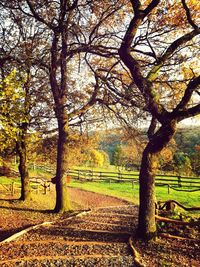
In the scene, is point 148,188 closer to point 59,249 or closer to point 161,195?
point 59,249

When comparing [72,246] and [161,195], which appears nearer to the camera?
[72,246]

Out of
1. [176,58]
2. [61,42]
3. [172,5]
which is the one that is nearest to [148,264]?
[176,58]

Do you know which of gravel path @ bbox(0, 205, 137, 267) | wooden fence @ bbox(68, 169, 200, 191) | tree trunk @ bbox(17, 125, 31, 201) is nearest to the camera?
gravel path @ bbox(0, 205, 137, 267)

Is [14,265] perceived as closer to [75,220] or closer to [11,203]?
[75,220]

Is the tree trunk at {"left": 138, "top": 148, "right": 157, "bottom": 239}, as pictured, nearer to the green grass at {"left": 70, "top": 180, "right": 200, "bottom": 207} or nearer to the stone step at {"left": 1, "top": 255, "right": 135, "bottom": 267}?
the stone step at {"left": 1, "top": 255, "right": 135, "bottom": 267}

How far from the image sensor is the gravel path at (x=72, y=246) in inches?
240

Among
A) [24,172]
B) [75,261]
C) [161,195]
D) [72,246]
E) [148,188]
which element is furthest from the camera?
[161,195]

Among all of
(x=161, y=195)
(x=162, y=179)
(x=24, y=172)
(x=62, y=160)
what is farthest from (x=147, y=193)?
(x=162, y=179)

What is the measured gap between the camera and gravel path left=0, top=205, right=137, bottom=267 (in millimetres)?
6094

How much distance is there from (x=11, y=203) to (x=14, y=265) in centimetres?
950

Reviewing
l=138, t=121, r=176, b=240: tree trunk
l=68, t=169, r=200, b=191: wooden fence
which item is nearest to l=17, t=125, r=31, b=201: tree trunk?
l=138, t=121, r=176, b=240: tree trunk

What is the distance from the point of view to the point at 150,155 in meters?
7.88

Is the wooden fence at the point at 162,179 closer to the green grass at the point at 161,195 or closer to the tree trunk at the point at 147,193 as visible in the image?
the green grass at the point at 161,195

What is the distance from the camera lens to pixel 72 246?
23.3 ft
